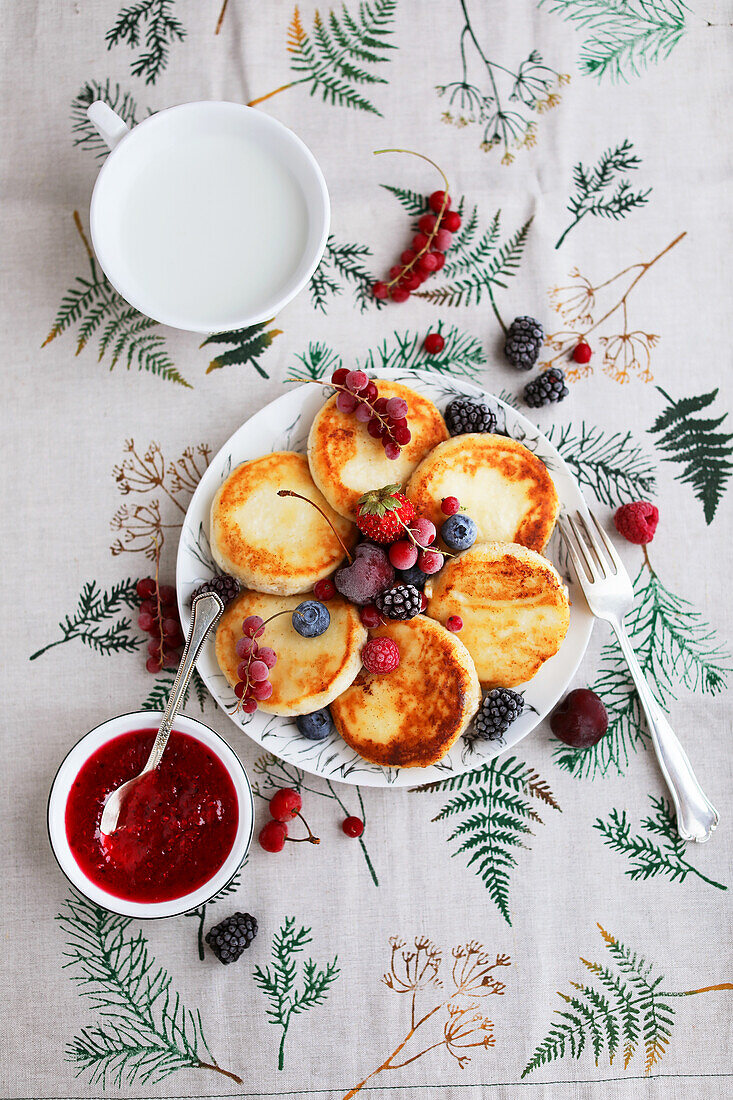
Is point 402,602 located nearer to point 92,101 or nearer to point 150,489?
point 150,489

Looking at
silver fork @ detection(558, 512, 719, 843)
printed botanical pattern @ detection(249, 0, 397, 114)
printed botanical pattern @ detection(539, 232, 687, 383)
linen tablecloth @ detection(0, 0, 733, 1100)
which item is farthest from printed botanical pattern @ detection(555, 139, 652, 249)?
silver fork @ detection(558, 512, 719, 843)

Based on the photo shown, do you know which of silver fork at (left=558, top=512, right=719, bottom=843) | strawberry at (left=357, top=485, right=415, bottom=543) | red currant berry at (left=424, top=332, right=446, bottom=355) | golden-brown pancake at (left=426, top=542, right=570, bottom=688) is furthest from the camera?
red currant berry at (left=424, top=332, right=446, bottom=355)

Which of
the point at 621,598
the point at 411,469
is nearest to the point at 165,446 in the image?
the point at 411,469

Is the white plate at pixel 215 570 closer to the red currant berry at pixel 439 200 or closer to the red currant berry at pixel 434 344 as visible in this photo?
the red currant berry at pixel 434 344

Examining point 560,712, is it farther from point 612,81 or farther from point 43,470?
point 612,81

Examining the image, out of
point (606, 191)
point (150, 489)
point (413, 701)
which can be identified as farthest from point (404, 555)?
point (606, 191)

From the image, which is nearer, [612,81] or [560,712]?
[560,712]

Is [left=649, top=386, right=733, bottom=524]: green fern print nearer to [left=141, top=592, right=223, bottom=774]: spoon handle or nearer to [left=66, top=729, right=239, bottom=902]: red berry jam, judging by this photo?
[left=141, top=592, right=223, bottom=774]: spoon handle
